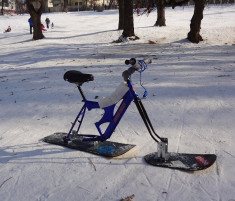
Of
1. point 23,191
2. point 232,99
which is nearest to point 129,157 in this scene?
point 23,191

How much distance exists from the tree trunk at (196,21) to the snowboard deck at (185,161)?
1111 centimetres

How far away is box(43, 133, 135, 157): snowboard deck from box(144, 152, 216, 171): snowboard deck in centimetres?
37

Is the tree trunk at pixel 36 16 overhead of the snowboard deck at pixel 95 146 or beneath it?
overhead

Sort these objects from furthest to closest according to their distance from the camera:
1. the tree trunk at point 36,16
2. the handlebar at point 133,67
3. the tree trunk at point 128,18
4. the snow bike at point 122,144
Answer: the tree trunk at point 36,16, the tree trunk at point 128,18, the snow bike at point 122,144, the handlebar at point 133,67

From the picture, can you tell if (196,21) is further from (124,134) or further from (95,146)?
(95,146)

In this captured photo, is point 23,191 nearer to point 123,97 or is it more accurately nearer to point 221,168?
point 123,97

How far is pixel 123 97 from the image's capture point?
3080 mm

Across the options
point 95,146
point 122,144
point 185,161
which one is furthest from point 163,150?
point 95,146

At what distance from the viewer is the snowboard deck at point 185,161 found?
298 centimetres

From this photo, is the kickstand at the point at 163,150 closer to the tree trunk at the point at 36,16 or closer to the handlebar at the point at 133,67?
the handlebar at the point at 133,67

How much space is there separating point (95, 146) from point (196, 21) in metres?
11.4

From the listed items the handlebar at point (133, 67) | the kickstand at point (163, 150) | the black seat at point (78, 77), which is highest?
the handlebar at point (133, 67)

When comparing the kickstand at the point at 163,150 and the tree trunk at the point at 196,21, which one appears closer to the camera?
the kickstand at the point at 163,150

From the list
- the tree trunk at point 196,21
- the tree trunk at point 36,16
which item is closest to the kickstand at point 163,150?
the tree trunk at point 196,21
